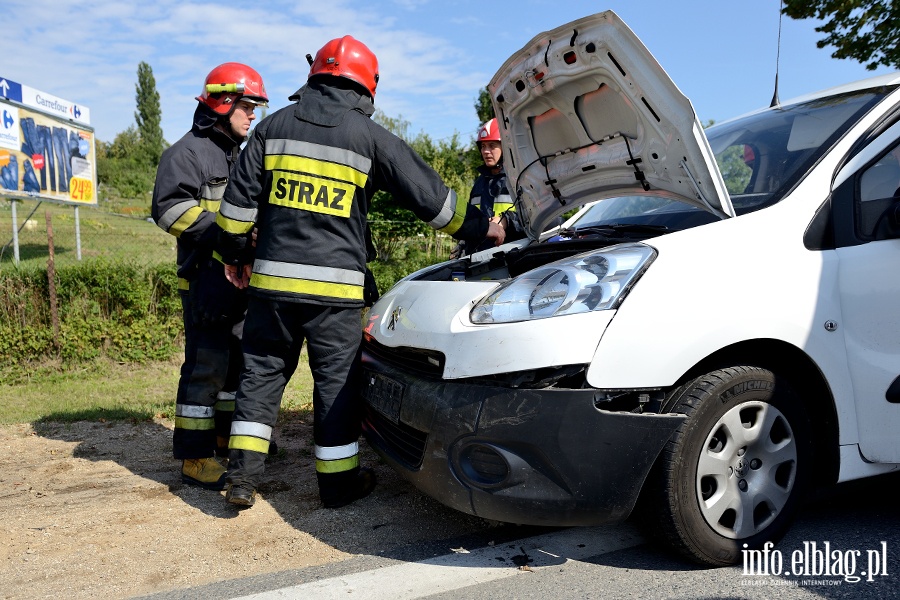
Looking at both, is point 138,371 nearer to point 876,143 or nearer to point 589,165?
point 589,165

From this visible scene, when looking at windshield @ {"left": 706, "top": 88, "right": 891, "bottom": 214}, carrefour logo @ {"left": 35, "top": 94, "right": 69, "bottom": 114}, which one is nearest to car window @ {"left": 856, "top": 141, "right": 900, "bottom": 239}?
windshield @ {"left": 706, "top": 88, "right": 891, "bottom": 214}

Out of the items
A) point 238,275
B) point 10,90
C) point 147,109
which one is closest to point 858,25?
point 238,275

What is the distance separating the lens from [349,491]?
3389 millimetres

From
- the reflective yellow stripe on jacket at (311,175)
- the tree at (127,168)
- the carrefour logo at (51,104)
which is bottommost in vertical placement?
the reflective yellow stripe on jacket at (311,175)

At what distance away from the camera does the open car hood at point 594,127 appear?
9.42 feet

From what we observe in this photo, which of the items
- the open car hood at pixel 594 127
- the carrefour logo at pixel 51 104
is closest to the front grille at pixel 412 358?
the open car hood at pixel 594 127

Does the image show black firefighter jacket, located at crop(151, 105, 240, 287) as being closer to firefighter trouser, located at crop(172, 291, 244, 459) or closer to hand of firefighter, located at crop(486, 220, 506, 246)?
firefighter trouser, located at crop(172, 291, 244, 459)

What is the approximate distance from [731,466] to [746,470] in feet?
0.27

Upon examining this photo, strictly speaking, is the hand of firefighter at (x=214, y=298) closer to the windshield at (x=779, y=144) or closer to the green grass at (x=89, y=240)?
the windshield at (x=779, y=144)

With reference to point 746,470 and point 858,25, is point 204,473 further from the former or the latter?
point 858,25

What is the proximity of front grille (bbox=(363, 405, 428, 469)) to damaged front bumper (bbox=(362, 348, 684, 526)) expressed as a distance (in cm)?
13

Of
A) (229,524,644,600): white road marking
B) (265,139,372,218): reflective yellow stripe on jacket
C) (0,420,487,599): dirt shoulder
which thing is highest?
(265,139,372,218): reflective yellow stripe on jacket

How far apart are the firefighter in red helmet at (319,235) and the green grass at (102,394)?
1.94 meters

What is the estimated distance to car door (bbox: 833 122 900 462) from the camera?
2.72 meters
